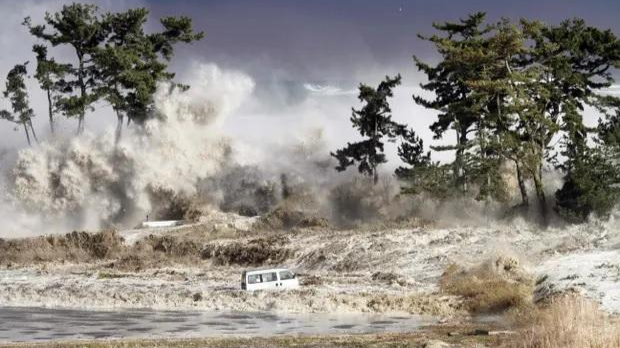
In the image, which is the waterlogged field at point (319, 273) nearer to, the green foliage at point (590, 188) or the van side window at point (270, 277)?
the van side window at point (270, 277)

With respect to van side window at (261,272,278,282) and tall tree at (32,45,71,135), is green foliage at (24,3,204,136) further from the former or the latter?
van side window at (261,272,278,282)

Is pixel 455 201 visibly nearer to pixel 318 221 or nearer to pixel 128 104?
pixel 318 221

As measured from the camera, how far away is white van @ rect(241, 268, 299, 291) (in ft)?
134

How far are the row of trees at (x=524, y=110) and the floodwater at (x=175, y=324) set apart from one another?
21170mm

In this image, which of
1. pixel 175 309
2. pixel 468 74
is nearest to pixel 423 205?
pixel 468 74

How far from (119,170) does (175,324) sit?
43733mm

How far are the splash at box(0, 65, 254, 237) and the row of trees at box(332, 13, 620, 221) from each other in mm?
21742

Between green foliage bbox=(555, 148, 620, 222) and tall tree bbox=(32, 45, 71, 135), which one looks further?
tall tree bbox=(32, 45, 71, 135)

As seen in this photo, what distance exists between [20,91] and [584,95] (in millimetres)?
50173

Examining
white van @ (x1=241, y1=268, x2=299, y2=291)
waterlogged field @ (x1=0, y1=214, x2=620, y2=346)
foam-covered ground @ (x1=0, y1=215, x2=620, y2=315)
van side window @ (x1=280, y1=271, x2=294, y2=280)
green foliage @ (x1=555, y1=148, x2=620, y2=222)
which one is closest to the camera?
waterlogged field @ (x1=0, y1=214, x2=620, y2=346)

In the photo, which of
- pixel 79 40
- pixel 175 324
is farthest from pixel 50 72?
pixel 175 324

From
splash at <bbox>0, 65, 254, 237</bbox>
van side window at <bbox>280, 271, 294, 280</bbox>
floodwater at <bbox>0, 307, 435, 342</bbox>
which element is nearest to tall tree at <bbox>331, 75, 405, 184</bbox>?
splash at <bbox>0, 65, 254, 237</bbox>

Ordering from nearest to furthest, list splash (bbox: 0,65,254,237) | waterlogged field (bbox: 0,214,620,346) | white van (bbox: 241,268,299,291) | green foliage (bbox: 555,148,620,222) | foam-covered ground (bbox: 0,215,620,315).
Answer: waterlogged field (bbox: 0,214,620,346)
foam-covered ground (bbox: 0,215,620,315)
white van (bbox: 241,268,299,291)
green foliage (bbox: 555,148,620,222)
splash (bbox: 0,65,254,237)

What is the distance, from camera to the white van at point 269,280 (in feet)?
134
